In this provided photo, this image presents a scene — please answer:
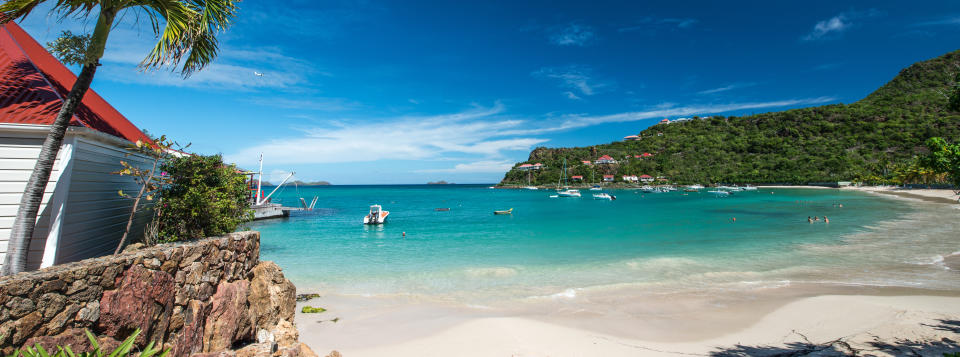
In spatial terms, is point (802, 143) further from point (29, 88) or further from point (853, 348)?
point (29, 88)

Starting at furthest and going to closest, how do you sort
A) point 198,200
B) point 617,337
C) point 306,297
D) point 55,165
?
point 306,297 < point 617,337 < point 198,200 < point 55,165

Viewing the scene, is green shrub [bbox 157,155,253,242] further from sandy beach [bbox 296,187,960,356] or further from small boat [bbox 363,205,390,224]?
small boat [bbox 363,205,390,224]

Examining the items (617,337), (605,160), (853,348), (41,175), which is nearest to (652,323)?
(617,337)

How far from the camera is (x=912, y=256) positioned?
14.8 meters

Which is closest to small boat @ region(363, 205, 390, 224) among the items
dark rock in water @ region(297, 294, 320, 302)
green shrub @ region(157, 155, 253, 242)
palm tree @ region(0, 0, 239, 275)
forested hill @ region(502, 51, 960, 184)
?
dark rock in water @ region(297, 294, 320, 302)

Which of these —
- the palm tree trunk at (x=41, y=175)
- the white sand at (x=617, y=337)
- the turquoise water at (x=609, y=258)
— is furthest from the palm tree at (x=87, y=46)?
the turquoise water at (x=609, y=258)

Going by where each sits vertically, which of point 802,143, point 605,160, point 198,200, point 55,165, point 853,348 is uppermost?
point 802,143

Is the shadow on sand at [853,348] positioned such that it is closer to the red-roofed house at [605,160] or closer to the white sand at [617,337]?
the white sand at [617,337]

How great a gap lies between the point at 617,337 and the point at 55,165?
10.1 m

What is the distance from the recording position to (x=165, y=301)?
15.9 feet

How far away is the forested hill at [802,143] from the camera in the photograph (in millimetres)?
90062

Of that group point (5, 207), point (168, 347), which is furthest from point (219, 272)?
point (5, 207)

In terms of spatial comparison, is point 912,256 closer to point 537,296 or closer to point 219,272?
point 537,296

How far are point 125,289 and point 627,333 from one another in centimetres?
860
